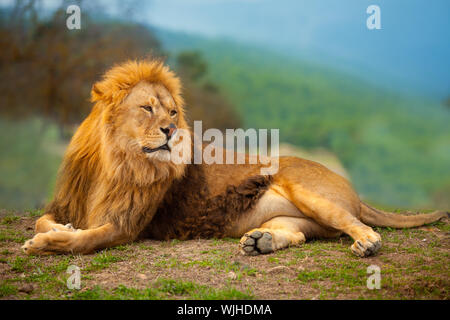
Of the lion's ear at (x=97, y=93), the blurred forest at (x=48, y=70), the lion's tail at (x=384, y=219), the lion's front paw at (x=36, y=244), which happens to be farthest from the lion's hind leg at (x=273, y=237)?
the blurred forest at (x=48, y=70)

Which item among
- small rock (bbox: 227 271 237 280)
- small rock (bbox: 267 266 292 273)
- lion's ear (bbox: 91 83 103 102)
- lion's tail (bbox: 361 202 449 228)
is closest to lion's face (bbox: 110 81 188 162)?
lion's ear (bbox: 91 83 103 102)

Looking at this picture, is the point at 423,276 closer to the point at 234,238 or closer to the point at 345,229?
the point at 345,229

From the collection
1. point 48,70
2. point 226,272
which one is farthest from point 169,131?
point 48,70

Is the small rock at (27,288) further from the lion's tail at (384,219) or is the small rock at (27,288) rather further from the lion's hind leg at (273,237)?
the lion's tail at (384,219)

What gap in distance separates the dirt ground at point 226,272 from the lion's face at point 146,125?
1.01m

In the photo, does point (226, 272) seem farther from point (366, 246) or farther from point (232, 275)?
point (366, 246)

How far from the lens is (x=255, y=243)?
16.0ft

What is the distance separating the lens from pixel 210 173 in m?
5.68

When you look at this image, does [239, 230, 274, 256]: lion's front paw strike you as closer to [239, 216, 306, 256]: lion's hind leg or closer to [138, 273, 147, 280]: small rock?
[239, 216, 306, 256]: lion's hind leg

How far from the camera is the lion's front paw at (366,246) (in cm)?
474

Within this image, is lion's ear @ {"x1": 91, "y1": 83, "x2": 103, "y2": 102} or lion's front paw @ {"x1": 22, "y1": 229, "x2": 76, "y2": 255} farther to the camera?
lion's ear @ {"x1": 91, "y1": 83, "x2": 103, "y2": 102}

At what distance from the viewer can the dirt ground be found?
387cm

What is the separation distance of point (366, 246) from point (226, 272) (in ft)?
4.49
